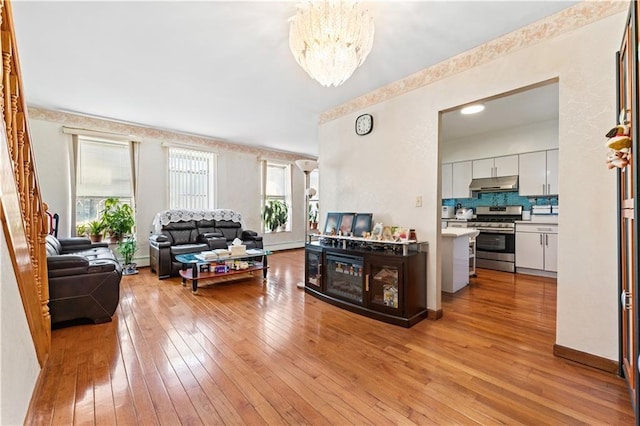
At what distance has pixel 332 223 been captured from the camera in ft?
12.2

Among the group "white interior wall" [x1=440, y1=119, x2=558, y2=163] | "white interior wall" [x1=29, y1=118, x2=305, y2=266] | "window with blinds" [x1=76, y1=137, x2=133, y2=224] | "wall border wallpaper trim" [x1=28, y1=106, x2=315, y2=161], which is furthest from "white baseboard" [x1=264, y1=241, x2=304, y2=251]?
"white interior wall" [x1=440, y1=119, x2=558, y2=163]

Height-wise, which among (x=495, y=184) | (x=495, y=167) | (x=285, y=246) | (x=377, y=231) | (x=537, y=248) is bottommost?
(x=285, y=246)

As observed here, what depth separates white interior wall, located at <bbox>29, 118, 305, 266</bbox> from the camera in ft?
14.1

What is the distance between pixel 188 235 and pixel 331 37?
4663 mm

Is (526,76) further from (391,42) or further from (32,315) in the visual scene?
(32,315)

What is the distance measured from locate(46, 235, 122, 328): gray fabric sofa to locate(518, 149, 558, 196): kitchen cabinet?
20.0 ft

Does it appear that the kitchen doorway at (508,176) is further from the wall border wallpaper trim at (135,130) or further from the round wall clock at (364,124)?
the wall border wallpaper trim at (135,130)

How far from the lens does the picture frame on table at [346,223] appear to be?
136 inches

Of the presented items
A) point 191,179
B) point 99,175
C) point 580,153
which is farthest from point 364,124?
point 99,175

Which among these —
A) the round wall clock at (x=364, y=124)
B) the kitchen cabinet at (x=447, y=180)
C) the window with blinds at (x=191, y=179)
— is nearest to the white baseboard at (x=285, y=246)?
the window with blinds at (x=191, y=179)

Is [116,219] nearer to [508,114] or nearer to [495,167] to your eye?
[508,114]

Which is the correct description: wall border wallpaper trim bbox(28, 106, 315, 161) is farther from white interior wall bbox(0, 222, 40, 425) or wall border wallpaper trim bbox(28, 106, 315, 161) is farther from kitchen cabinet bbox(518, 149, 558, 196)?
kitchen cabinet bbox(518, 149, 558, 196)

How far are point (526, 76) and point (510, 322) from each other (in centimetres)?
226

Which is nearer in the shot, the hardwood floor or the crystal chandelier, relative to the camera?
the hardwood floor
